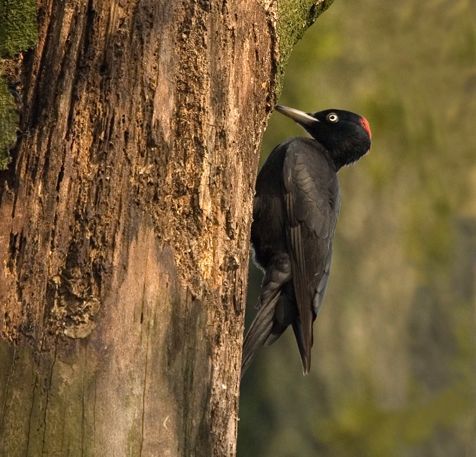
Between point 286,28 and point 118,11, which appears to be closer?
point 118,11

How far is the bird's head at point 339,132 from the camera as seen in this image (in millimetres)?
5578

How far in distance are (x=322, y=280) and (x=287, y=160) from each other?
0.55m

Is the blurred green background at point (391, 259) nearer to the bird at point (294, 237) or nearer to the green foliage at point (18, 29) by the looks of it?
the bird at point (294, 237)

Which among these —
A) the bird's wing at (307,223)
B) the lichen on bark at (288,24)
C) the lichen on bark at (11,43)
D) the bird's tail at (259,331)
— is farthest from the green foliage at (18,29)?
the bird's wing at (307,223)

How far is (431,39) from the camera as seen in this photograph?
8680 millimetres

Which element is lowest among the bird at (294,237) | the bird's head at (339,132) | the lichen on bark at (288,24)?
the bird at (294,237)

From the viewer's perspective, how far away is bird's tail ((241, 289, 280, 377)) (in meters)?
4.66

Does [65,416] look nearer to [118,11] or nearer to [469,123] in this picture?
[118,11]

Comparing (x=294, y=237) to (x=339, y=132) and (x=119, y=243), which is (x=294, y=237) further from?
(x=119, y=243)

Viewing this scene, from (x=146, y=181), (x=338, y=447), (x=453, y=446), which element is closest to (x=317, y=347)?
(x=338, y=447)

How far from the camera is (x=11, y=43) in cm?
311

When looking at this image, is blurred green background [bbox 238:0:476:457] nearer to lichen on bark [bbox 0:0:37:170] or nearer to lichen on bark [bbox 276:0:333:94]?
lichen on bark [bbox 276:0:333:94]

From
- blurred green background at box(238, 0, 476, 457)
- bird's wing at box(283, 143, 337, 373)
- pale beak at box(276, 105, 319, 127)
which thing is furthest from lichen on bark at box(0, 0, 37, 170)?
blurred green background at box(238, 0, 476, 457)

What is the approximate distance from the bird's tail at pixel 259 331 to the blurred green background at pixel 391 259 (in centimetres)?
316
